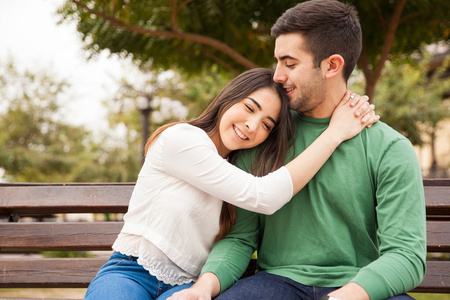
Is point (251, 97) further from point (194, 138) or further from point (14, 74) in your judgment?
point (14, 74)

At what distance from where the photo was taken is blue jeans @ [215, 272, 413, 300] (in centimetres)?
228

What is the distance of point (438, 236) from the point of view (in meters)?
2.99

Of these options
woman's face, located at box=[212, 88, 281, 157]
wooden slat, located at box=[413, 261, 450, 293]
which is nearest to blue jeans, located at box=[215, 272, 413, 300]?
woman's face, located at box=[212, 88, 281, 157]

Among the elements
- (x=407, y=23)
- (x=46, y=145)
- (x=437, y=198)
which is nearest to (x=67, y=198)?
(x=437, y=198)

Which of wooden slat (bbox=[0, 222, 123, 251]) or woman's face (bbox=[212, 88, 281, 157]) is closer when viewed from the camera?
woman's face (bbox=[212, 88, 281, 157])

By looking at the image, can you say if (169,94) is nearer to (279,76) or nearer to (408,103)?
(408,103)

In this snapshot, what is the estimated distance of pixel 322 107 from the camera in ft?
8.68

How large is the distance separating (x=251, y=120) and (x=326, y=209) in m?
0.61

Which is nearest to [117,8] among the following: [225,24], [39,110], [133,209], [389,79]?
[225,24]

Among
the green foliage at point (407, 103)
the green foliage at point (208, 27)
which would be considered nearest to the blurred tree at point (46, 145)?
the green foliage at point (407, 103)

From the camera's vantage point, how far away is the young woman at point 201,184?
7.64 ft

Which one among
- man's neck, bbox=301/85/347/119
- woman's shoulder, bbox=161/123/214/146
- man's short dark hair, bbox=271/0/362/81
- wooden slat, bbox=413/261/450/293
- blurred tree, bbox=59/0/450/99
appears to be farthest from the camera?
blurred tree, bbox=59/0/450/99

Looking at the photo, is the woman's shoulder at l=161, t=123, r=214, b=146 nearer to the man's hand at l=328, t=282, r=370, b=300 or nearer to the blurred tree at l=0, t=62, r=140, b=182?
the man's hand at l=328, t=282, r=370, b=300

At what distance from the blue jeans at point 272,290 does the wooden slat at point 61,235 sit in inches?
47.8
